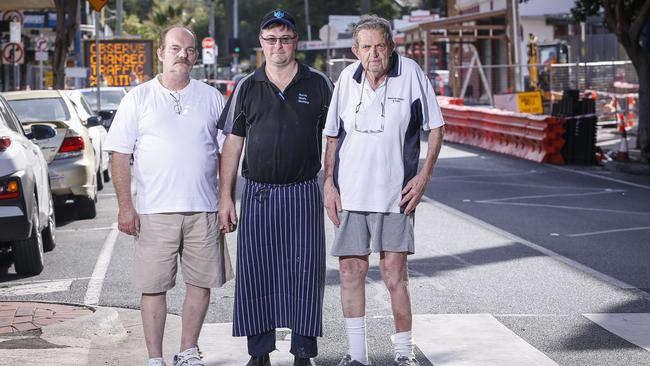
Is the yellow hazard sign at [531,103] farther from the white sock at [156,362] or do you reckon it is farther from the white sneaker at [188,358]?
the white sock at [156,362]

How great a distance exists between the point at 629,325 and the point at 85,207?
8.77m

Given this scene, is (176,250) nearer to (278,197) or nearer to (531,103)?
(278,197)

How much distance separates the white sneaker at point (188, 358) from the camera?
6.52 meters

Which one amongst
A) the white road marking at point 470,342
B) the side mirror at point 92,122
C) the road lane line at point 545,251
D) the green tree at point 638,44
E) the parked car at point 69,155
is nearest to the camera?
the white road marking at point 470,342

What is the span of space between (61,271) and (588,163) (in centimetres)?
1447

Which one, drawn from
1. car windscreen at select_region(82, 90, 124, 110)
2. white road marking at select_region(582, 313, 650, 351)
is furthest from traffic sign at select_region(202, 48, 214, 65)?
white road marking at select_region(582, 313, 650, 351)

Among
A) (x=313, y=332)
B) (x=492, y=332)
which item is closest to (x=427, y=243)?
(x=492, y=332)

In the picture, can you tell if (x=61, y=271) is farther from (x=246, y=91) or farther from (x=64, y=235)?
(x=246, y=91)

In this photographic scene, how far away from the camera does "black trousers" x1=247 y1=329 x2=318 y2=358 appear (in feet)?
21.5

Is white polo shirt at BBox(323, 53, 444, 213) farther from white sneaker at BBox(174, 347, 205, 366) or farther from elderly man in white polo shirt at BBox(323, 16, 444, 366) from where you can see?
white sneaker at BBox(174, 347, 205, 366)

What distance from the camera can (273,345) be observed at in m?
6.64

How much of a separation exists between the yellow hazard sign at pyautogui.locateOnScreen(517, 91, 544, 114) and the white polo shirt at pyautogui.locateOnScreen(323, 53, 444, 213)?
24.9 meters

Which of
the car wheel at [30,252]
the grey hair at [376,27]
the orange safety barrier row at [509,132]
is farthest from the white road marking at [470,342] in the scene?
the orange safety barrier row at [509,132]

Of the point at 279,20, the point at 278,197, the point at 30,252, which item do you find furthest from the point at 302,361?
the point at 30,252
